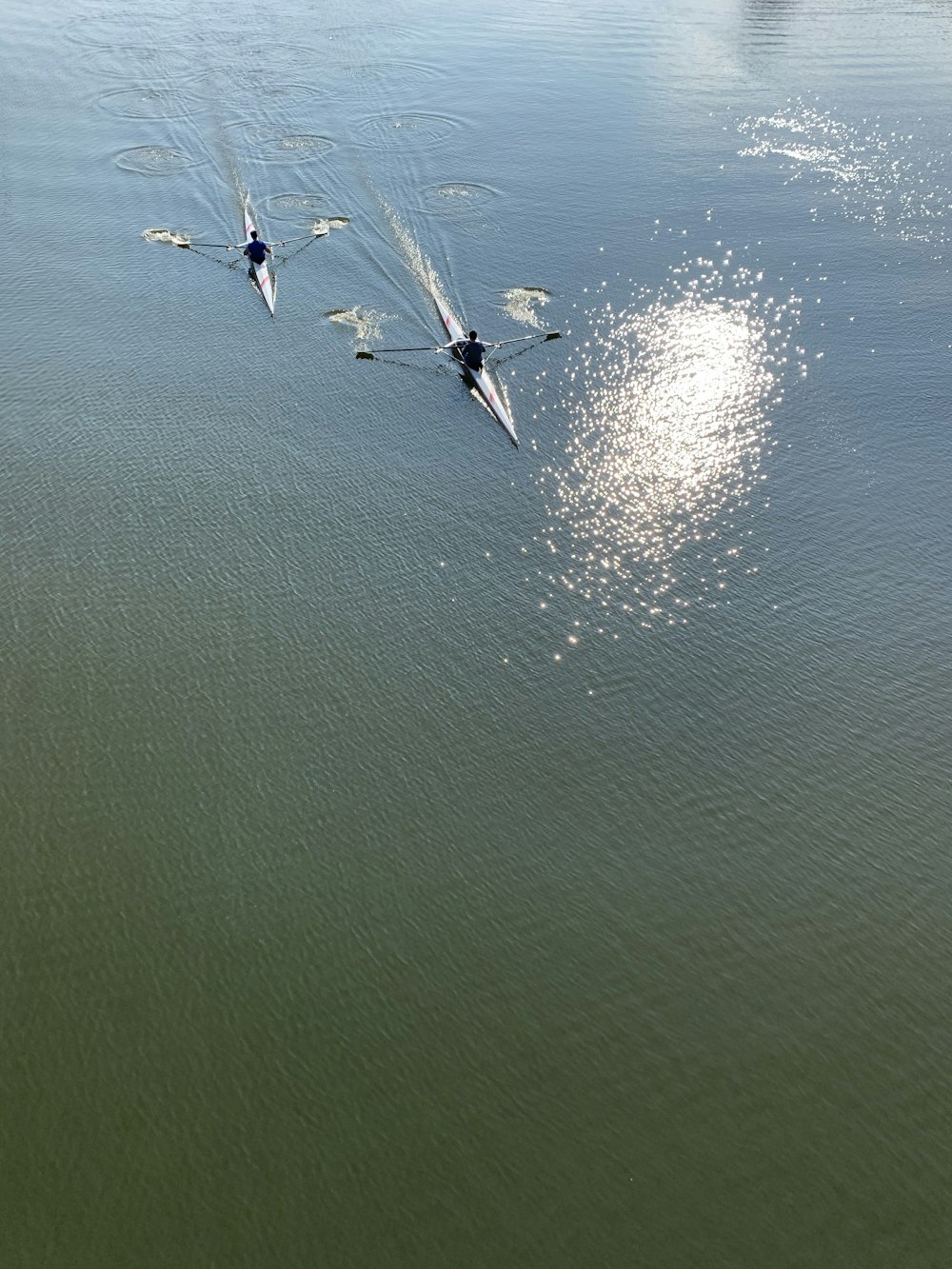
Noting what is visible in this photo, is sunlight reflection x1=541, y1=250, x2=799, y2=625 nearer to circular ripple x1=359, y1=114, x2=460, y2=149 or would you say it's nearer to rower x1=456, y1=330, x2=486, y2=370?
rower x1=456, y1=330, x2=486, y2=370

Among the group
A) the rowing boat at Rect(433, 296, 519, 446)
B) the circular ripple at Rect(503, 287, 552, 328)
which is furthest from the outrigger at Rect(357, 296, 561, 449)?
the circular ripple at Rect(503, 287, 552, 328)

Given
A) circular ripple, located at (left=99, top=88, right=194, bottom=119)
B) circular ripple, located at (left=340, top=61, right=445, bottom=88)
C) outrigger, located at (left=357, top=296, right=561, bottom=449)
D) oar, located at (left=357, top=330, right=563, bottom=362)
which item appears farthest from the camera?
circular ripple, located at (left=340, top=61, right=445, bottom=88)

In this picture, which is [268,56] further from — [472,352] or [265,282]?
[472,352]

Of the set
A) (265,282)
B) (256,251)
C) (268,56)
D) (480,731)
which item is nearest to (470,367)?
(265,282)

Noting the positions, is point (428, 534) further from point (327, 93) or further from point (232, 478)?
point (327, 93)

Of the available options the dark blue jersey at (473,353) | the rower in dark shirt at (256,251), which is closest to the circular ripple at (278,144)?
the rower in dark shirt at (256,251)
